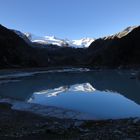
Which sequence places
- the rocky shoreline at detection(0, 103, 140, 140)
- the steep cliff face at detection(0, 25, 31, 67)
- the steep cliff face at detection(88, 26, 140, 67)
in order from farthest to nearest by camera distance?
the steep cliff face at detection(0, 25, 31, 67), the steep cliff face at detection(88, 26, 140, 67), the rocky shoreline at detection(0, 103, 140, 140)

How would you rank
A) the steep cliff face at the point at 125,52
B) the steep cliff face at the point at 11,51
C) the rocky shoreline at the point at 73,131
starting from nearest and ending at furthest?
the rocky shoreline at the point at 73,131 → the steep cliff face at the point at 125,52 → the steep cliff face at the point at 11,51

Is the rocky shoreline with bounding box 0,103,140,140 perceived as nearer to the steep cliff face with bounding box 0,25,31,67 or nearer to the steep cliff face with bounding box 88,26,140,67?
the steep cliff face with bounding box 88,26,140,67

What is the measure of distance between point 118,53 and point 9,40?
38.4 m

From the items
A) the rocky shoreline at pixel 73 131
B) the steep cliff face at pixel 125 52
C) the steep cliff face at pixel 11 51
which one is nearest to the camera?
the rocky shoreline at pixel 73 131

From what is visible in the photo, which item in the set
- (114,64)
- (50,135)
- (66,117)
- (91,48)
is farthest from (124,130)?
(91,48)

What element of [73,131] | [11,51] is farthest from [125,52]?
[73,131]

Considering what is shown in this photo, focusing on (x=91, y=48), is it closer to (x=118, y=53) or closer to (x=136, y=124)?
(x=118, y=53)

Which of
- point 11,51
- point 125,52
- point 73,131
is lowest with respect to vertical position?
point 73,131

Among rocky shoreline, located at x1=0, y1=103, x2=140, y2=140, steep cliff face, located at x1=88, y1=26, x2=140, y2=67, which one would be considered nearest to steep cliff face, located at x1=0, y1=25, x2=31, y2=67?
steep cliff face, located at x1=88, y1=26, x2=140, y2=67

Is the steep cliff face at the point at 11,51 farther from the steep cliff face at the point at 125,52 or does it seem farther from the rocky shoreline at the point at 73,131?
the rocky shoreline at the point at 73,131

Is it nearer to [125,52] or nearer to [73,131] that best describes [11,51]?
[125,52]

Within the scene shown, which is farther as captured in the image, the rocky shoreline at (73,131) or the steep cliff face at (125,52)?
the steep cliff face at (125,52)

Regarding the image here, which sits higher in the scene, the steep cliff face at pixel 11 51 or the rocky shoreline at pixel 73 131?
Answer: the steep cliff face at pixel 11 51

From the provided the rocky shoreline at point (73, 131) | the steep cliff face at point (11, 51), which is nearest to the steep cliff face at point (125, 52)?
the steep cliff face at point (11, 51)
